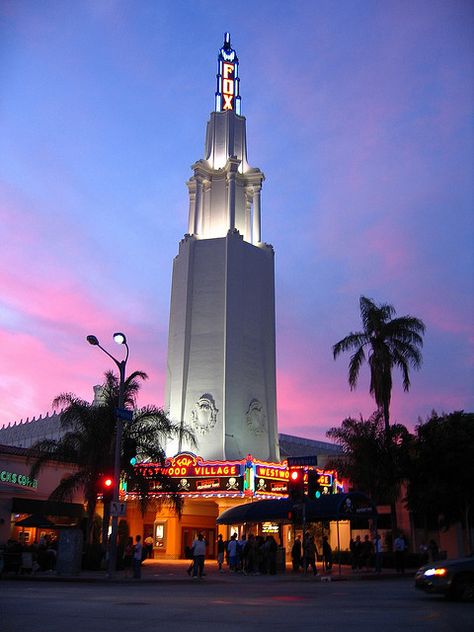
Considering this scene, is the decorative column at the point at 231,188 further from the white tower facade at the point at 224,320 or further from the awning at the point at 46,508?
the awning at the point at 46,508

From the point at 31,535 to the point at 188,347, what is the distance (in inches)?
697

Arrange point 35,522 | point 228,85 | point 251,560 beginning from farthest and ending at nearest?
point 228,85 < point 35,522 < point 251,560

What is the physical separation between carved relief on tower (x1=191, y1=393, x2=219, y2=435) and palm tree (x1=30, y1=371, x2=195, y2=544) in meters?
14.5

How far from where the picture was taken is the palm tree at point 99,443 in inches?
1300

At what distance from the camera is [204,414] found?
51.3m

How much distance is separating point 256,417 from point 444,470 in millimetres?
17492

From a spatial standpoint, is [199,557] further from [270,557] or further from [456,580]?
[456,580]

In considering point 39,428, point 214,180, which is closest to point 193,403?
point 214,180

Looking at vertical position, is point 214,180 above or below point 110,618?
above

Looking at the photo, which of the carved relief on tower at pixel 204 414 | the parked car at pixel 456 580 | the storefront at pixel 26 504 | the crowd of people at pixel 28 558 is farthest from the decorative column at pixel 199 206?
the parked car at pixel 456 580

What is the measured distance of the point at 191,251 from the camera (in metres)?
55.6

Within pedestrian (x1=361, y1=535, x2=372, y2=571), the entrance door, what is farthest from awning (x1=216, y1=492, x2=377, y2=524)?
the entrance door

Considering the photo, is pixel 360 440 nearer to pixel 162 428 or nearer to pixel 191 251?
pixel 162 428

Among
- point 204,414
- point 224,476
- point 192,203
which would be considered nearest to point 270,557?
point 224,476
